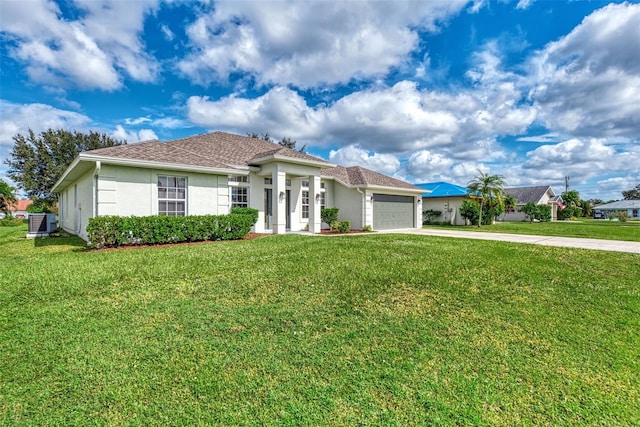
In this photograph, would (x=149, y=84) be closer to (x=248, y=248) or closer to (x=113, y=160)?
(x=113, y=160)

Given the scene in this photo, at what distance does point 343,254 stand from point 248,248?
318 centimetres

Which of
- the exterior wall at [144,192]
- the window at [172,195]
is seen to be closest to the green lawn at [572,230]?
the exterior wall at [144,192]

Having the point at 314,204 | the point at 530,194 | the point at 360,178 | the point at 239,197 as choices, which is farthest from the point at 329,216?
the point at 530,194

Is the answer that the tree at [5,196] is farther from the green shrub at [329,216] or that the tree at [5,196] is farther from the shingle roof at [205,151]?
the green shrub at [329,216]

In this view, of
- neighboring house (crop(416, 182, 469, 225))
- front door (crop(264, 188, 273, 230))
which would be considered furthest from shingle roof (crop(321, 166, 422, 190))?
neighboring house (crop(416, 182, 469, 225))

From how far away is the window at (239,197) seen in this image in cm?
1445

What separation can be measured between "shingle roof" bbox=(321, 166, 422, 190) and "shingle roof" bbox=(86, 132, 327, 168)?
134 inches

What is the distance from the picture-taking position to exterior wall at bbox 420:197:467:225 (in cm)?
2694

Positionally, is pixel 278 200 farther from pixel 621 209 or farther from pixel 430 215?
pixel 621 209

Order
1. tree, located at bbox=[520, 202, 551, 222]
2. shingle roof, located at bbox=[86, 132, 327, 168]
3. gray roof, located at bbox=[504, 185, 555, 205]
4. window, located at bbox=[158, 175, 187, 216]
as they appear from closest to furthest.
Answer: shingle roof, located at bbox=[86, 132, 327, 168], window, located at bbox=[158, 175, 187, 216], tree, located at bbox=[520, 202, 551, 222], gray roof, located at bbox=[504, 185, 555, 205]

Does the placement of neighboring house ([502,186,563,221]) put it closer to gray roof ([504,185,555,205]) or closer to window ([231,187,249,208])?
gray roof ([504,185,555,205])

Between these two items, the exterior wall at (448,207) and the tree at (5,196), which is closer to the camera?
the exterior wall at (448,207)

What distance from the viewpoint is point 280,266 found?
22.8 ft

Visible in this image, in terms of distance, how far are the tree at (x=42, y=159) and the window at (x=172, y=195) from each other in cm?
3357
